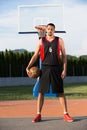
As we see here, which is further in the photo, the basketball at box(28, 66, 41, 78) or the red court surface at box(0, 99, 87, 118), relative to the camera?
the red court surface at box(0, 99, 87, 118)

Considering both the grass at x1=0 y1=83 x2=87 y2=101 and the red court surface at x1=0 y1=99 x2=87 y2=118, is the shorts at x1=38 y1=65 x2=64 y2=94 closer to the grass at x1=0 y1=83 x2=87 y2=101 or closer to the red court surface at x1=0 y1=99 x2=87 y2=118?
the red court surface at x1=0 y1=99 x2=87 y2=118

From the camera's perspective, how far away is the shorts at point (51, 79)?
9.52 metres

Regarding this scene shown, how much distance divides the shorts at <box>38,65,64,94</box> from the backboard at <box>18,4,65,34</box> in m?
10.4

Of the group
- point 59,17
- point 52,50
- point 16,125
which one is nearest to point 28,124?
point 16,125

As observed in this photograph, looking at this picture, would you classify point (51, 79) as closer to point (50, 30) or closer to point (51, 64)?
point (51, 64)

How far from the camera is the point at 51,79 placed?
953 cm

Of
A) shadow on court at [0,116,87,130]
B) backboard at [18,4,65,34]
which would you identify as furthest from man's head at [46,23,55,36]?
backboard at [18,4,65,34]

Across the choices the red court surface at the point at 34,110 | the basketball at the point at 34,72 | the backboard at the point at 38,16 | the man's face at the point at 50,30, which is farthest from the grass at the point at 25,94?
the man's face at the point at 50,30

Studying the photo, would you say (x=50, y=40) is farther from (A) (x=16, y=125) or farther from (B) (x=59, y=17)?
(B) (x=59, y=17)

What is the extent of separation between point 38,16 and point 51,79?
1138 centimetres

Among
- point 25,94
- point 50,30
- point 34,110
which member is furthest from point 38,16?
point 50,30

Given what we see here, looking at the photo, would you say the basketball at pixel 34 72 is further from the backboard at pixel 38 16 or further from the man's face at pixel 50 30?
the backboard at pixel 38 16

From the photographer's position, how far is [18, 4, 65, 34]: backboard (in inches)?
800

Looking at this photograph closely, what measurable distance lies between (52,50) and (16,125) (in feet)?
5.18
